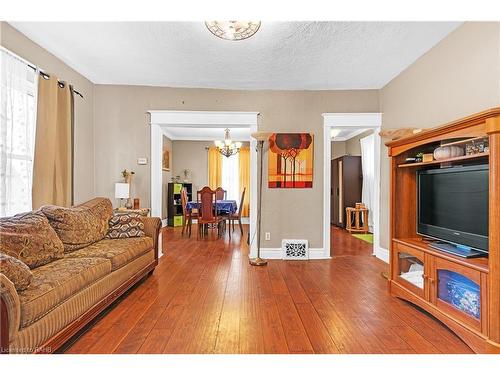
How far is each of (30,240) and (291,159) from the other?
11.1ft

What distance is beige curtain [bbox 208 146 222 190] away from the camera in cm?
921

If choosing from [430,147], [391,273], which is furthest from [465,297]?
[430,147]

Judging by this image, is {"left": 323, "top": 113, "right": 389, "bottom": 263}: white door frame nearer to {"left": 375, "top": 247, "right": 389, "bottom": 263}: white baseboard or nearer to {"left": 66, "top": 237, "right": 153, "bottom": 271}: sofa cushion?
{"left": 375, "top": 247, "right": 389, "bottom": 263}: white baseboard

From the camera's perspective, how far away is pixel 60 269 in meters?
2.12

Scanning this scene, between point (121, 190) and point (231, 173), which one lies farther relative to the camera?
point (231, 173)

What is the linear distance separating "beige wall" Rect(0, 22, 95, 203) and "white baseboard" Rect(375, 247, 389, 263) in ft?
14.5

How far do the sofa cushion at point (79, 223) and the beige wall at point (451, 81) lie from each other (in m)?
3.82

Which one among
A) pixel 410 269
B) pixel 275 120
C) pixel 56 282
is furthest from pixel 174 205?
pixel 410 269

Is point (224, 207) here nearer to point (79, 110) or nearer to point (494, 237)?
point (79, 110)

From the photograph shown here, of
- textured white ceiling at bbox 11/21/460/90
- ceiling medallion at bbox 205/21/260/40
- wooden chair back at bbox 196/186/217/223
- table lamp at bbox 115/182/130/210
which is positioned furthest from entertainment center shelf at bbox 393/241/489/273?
wooden chair back at bbox 196/186/217/223

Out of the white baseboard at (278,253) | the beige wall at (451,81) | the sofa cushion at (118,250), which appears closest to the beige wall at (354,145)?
the beige wall at (451,81)

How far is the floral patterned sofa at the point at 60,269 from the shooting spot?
1.58m

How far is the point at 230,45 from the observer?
3.22m
